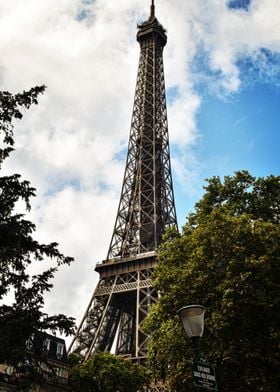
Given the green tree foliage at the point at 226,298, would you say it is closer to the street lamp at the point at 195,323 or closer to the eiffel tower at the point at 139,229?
the street lamp at the point at 195,323

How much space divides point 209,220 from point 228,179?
469 cm

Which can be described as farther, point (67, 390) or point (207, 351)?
point (67, 390)

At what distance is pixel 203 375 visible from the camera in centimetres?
1152

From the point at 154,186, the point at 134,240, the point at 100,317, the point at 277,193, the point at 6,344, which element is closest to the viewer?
the point at 6,344

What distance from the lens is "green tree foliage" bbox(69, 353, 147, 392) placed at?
44688 mm

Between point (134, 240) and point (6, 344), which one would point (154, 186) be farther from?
point (6, 344)

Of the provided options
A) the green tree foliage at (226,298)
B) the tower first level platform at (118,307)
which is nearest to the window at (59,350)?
the tower first level platform at (118,307)

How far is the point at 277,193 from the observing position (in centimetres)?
2911

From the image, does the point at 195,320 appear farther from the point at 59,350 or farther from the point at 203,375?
the point at 59,350

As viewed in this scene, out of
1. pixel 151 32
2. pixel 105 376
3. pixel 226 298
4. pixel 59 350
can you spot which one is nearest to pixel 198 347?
pixel 226 298

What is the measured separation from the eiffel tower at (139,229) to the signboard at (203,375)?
3934cm

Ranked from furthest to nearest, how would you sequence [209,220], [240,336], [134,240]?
[134,240] < [209,220] < [240,336]

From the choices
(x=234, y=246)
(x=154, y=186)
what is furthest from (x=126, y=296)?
(x=234, y=246)

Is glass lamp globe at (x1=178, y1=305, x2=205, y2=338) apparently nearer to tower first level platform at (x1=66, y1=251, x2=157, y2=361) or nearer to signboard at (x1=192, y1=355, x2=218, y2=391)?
signboard at (x1=192, y1=355, x2=218, y2=391)
